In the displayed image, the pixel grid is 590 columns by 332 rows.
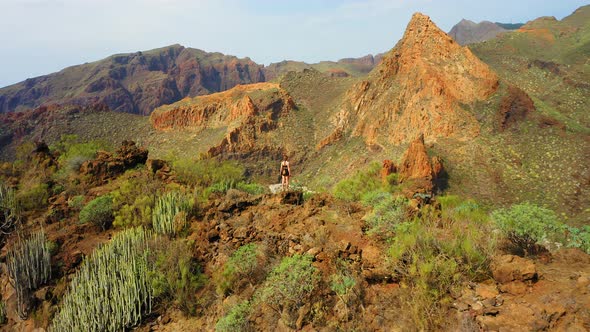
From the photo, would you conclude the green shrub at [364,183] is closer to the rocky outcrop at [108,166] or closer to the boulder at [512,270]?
the rocky outcrop at [108,166]

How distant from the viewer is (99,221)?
11461 mm

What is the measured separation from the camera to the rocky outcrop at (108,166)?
15.0 meters

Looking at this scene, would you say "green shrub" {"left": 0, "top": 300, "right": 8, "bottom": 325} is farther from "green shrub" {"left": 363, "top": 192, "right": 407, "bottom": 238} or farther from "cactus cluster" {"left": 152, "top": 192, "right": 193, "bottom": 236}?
"green shrub" {"left": 363, "top": 192, "right": 407, "bottom": 238}

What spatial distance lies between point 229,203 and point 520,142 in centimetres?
2797

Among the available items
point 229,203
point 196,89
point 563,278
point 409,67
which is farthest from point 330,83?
point 196,89

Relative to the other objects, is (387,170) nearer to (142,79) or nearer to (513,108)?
Answer: (513,108)

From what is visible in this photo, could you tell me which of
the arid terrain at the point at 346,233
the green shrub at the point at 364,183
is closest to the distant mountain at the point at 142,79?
the arid terrain at the point at 346,233

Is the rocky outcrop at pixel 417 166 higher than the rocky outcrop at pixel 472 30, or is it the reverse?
the rocky outcrop at pixel 472 30

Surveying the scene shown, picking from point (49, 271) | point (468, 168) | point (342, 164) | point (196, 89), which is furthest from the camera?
point (196, 89)

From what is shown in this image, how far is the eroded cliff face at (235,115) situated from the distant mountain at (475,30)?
4645 inches

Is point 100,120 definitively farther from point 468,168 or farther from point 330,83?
point 468,168

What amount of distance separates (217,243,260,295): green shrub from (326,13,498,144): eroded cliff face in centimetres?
2768

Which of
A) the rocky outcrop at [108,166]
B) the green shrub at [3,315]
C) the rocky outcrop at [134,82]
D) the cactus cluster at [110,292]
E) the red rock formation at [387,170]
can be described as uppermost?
the rocky outcrop at [134,82]

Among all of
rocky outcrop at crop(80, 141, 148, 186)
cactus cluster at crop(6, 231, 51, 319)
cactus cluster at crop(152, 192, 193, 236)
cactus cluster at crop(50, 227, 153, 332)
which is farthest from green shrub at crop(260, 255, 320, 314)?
rocky outcrop at crop(80, 141, 148, 186)
